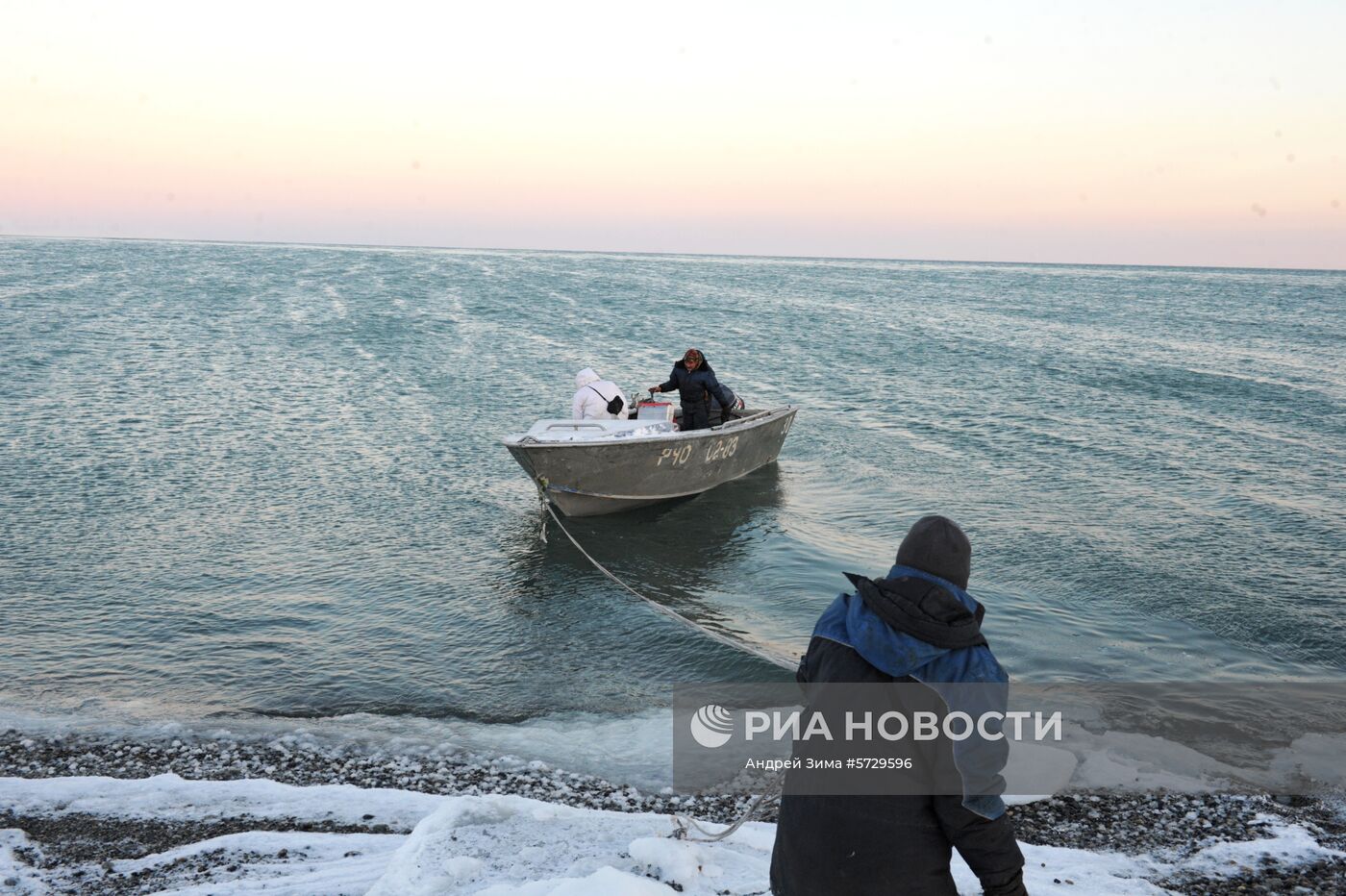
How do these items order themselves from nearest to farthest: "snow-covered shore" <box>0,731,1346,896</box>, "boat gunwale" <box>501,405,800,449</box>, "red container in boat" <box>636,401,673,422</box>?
"snow-covered shore" <box>0,731,1346,896</box>, "boat gunwale" <box>501,405,800,449</box>, "red container in boat" <box>636,401,673,422</box>

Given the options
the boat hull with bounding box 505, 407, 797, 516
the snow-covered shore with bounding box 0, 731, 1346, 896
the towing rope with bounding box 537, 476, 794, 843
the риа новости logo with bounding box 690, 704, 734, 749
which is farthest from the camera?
the boat hull with bounding box 505, 407, 797, 516

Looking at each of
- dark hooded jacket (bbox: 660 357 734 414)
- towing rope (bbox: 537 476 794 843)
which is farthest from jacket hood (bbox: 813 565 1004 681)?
dark hooded jacket (bbox: 660 357 734 414)

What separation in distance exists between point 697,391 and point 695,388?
69mm

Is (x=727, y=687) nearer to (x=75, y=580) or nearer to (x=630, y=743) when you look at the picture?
(x=630, y=743)

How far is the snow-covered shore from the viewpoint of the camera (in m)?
4.59

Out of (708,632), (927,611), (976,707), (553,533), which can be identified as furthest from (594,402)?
(976,707)

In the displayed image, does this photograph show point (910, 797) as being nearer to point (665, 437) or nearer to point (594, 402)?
point (665, 437)

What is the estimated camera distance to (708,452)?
14.2 m

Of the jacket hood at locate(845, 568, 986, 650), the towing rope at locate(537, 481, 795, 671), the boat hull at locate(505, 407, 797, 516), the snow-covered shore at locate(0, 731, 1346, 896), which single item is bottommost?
the towing rope at locate(537, 481, 795, 671)

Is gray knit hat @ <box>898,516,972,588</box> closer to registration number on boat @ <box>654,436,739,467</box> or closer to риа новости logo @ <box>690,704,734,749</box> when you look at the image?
риа новости logo @ <box>690,704,734,749</box>

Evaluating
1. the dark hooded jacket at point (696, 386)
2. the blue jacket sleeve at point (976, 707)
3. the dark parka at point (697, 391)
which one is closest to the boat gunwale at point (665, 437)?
the dark parka at point (697, 391)

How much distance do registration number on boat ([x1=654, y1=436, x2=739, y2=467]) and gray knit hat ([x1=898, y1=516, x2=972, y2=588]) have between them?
10756 millimetres

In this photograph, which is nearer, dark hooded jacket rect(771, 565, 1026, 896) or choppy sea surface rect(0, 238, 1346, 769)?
dark hooded jacket rect(771, 565, 1026, 896)

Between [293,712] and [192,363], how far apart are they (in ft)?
80.3
